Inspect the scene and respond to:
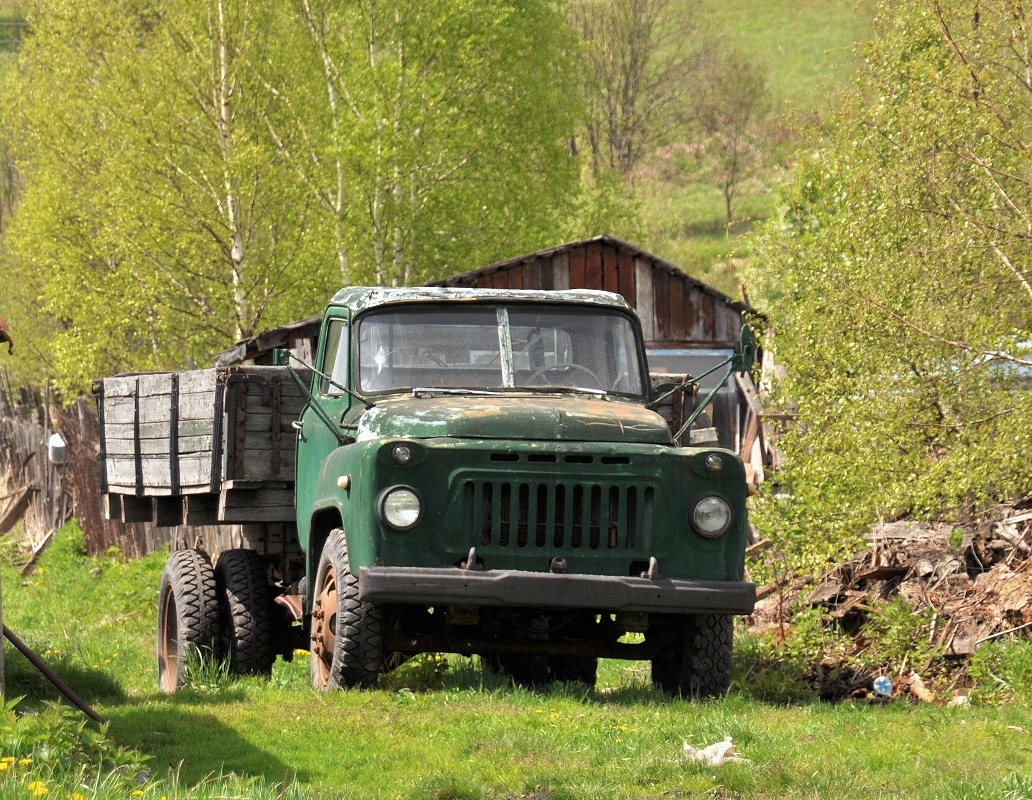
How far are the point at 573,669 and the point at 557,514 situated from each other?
8.51 feet

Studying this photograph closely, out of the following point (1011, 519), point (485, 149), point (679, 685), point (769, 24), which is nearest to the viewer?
point (679, 685)

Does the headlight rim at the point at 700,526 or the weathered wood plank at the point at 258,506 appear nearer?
the headlight rim at the point at 700,526

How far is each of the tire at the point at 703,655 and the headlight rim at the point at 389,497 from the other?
173 cm

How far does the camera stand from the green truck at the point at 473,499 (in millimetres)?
7426

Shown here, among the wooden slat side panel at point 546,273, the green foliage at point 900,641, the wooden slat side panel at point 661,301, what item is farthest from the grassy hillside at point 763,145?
the green foliage at point 900,641

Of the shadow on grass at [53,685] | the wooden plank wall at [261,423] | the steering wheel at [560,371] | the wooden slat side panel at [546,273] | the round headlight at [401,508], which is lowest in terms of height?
the shadow on grass at [53,685]

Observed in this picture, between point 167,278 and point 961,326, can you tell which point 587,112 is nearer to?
point 167,278

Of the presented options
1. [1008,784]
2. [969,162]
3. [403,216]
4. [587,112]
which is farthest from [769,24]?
[1008,784]

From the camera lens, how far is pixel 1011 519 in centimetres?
1047

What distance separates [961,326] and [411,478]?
14.2 feet

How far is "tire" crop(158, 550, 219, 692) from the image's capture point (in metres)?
9.83

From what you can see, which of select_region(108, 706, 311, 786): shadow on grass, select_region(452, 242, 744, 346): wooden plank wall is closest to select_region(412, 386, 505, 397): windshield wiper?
select_region(108, 706, 311, 786): shadow on grass

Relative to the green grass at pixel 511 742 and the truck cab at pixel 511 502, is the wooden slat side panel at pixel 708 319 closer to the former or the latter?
the green grass at pixel 511 742

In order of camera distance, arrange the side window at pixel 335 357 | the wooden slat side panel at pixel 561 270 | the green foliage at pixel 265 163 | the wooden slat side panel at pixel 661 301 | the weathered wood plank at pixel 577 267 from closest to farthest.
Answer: the side window at pixel 335 357 < the wooden slat side panel at pixel 561 270 < the weathered wood plank at pixel 577 267 < the wooden slat side panel at pixel 661 301 < the green foliage at pixel 265 163
